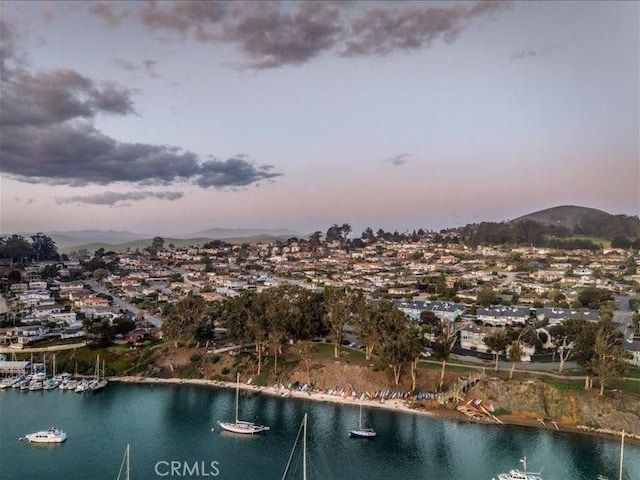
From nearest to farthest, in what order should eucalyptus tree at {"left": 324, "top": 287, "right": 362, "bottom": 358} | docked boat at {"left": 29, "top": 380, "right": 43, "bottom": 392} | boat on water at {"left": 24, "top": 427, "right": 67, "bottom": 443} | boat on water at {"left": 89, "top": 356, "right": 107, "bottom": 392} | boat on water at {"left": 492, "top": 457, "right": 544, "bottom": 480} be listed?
boat on water at {"left": 492, "top": 457, "right": 544, "bottom": 480}, boat on water at {"left": 24, "top": 427, "right": 67, "bottom": 443}, docked boat at {"left": 29, "top": 380, "right": 43, "bottom": 392}, boat on water at {"left": 89, "top": 356, "right": 107, "bottom": 392}, eucalyptus tree at {"left": 324, "top": 287, "right": 362, "bottom": 358}

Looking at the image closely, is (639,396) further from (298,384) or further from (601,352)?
(298,384)

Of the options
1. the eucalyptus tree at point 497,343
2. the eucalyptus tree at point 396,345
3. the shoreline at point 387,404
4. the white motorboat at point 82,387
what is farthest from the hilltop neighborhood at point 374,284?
the shoreline at point 387,404

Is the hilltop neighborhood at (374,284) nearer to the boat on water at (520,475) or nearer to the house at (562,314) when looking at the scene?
the house at (562,314)

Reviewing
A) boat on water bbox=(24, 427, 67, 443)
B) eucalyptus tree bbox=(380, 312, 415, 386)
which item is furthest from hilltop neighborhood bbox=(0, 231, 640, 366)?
boat on water bbox=(24, 427, 67, 443)

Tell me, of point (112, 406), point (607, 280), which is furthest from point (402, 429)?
point (607, 280)

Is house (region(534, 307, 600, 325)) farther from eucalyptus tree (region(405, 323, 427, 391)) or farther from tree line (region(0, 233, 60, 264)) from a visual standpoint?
tree line (region(0, 233, 60, 264))
